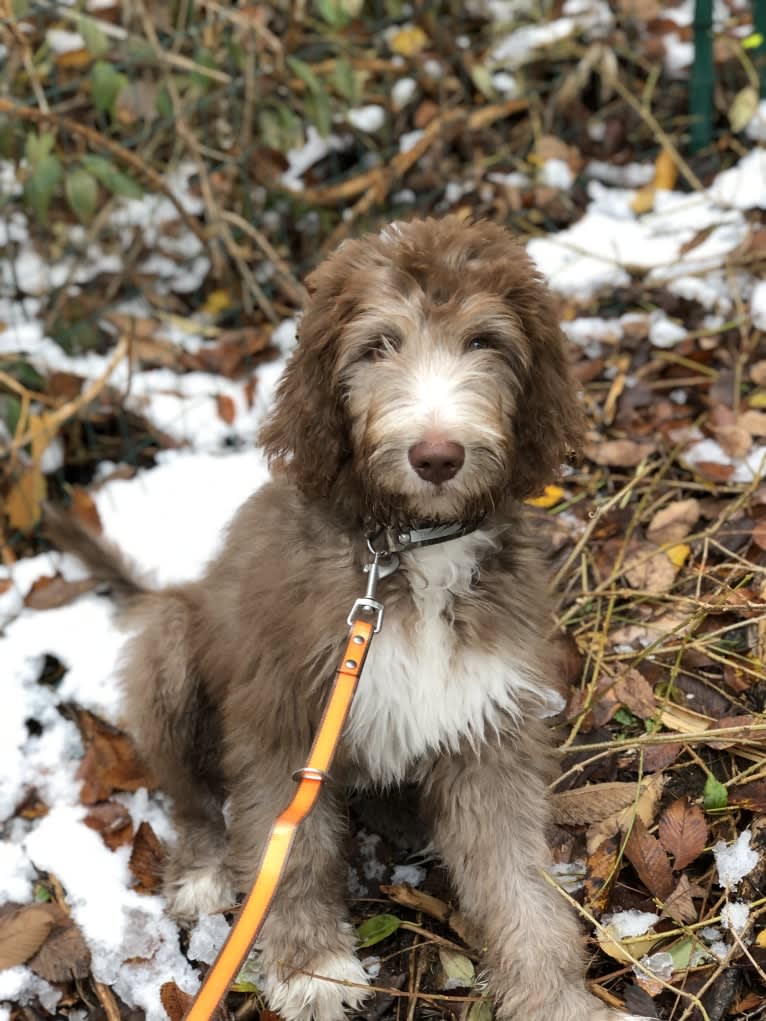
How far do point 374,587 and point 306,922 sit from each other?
0.88 m

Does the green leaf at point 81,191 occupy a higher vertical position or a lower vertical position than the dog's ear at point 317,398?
lower

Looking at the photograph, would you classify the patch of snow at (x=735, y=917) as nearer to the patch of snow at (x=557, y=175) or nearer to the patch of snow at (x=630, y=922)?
the patch of snow at (x=630, y=922)

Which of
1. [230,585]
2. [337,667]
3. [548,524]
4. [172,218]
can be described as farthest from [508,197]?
[337,667]

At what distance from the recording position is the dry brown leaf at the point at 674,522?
3.73 metres

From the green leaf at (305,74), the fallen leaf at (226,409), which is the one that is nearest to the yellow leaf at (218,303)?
the fallen leaf at (226,409)

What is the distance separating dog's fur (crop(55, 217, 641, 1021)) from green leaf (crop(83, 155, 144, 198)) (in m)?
1.83

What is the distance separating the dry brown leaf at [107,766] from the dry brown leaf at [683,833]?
1477mm

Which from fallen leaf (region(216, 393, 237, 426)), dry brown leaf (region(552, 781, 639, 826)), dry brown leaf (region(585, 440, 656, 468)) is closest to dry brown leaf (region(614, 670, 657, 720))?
dry brown leaf (region(552, 781, 639, 826))

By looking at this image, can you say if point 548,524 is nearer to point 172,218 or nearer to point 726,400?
point 726,400

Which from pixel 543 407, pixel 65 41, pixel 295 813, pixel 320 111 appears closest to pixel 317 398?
pixel 543 407

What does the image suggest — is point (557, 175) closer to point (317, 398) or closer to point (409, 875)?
point (317, 398)

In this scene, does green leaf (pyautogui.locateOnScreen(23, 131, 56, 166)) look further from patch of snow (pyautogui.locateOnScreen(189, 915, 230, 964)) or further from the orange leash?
patch of snow (pyautogui.locateOnScreen(189, 915, 230, 964))

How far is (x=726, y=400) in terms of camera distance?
4.21 metres

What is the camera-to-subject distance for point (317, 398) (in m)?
2.51
